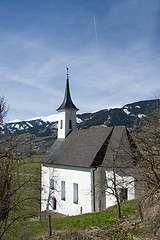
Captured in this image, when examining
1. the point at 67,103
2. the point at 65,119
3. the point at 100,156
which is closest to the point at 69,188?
the point at 100,156

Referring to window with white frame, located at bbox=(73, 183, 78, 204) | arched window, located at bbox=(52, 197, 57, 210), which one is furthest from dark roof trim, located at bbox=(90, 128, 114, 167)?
arched window, located at bbox=(52, 197, 57, 210)

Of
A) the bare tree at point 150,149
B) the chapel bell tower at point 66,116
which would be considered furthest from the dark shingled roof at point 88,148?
the bare tree at point 150,149

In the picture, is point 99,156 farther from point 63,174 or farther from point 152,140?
point 152,140

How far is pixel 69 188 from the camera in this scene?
21.7m

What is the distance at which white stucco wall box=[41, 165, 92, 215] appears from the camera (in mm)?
19484

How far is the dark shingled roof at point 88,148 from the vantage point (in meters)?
19.5

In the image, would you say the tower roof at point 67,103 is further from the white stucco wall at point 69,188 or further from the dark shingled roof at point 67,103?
the white stucco wall at point 69,188

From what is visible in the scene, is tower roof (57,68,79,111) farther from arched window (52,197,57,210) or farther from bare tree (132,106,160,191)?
bare tree (132,106,160,191)

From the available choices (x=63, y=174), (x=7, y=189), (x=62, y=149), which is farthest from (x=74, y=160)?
(x=7, y=189)

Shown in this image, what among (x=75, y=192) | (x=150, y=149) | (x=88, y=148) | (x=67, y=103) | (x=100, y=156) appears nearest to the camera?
(x=150, y=149)

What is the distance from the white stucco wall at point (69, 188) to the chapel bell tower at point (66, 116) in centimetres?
551

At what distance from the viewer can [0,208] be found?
6.06m

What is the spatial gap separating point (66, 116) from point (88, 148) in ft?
27.1

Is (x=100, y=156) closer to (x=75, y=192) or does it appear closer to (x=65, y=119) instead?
(x=75, y=192)
